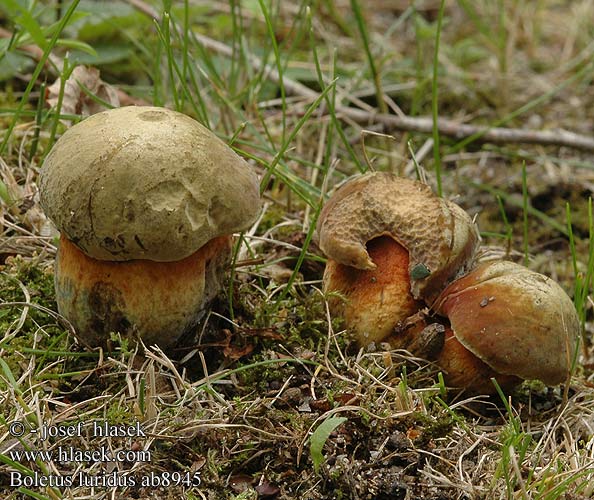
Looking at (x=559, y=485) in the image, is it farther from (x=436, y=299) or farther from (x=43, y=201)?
(x=43, y=201)

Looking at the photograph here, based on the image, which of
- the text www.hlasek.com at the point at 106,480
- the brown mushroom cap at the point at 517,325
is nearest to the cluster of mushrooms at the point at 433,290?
the brown mushroom cap at the point at 517,325

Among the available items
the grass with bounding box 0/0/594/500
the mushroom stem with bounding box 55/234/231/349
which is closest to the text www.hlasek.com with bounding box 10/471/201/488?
the grass with bounding box 0/0/594/500

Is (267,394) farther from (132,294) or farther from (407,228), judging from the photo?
(407,228)

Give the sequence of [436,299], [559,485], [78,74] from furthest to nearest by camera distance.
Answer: [78,74]
[436,299]
[559,485]

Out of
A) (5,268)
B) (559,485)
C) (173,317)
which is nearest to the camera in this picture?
(559,485)

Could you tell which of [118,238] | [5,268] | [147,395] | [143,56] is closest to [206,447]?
[147,395]

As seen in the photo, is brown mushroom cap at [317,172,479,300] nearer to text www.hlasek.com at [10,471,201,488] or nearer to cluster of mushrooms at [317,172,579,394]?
cluster of mushrooms at [317,172,579,394]
